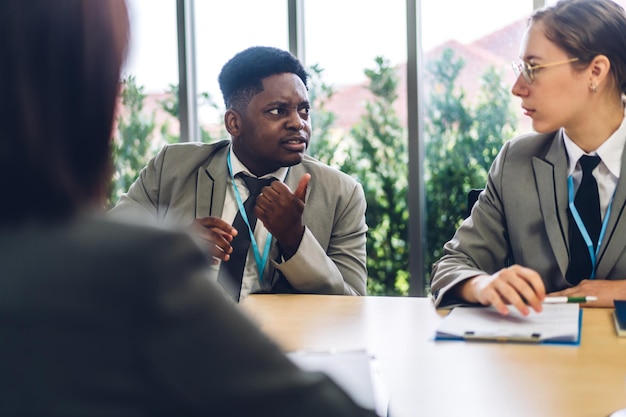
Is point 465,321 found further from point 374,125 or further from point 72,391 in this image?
point 374,125

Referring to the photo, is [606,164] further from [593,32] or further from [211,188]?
[211,188]

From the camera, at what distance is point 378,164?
4434 mm

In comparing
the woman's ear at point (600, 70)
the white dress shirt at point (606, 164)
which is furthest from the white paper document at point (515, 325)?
the woman's ear at point (600, 70)

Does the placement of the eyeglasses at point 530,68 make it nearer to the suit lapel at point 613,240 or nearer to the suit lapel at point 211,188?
the suit lapel at point 613,240

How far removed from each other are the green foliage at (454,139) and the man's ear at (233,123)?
1.63m

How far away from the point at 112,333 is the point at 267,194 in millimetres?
1812

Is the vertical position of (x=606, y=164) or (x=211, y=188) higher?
(x=606, y=164)

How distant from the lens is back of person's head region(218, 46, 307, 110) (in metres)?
2.96

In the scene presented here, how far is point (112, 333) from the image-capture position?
0.58 m

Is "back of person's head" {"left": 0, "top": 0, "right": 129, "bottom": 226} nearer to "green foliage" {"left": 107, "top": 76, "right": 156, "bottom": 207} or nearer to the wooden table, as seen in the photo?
the wooden table

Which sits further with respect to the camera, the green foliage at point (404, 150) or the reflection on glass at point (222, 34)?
the reflection on glass at point (222, 34)

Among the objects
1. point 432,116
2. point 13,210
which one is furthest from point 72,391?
point 432,116

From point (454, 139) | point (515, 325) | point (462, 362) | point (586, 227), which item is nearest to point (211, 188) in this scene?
point (586, 227)

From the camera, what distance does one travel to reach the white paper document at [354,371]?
114 cm
